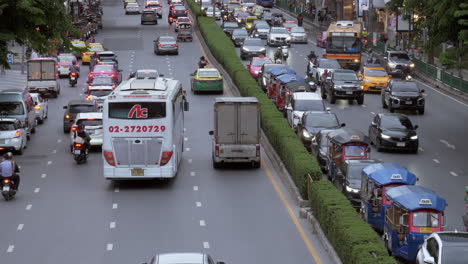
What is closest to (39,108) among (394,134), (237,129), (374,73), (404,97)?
(237,129)

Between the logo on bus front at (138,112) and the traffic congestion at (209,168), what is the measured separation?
5 centimetres

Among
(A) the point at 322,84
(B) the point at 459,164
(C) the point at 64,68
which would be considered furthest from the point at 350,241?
(C) the point at 64,68

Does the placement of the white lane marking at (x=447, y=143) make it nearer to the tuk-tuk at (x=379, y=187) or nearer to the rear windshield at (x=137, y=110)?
the rear windshield at (x=137, y=110)

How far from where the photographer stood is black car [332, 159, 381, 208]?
31.7 m

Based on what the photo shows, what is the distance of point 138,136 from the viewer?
35250 mm

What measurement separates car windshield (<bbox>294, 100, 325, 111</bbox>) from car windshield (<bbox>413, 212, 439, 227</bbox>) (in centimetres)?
2187

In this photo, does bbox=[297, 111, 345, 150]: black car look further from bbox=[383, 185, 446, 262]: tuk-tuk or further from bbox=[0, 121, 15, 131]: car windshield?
bbox=[383, 185, 446, 262]: tuk-tuk

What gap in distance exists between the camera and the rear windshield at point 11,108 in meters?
46.8

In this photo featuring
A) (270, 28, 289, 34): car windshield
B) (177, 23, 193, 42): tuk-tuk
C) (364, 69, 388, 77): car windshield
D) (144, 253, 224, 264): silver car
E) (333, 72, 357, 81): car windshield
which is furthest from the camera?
(177, 23, 193, 42): tuk-tuk

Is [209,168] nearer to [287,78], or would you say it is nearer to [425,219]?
[425,219]

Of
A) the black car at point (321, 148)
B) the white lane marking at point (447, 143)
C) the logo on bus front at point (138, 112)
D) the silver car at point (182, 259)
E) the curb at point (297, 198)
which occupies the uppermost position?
the logo on bus front at point (138, 112)

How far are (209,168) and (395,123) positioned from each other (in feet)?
27.0

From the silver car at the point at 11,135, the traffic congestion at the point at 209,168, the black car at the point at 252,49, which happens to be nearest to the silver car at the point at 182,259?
the traffic congestion at the point at 209,168

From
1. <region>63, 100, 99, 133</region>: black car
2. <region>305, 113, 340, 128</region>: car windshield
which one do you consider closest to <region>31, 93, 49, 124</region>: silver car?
<region>63, 100, 99, 133</region>: black car
